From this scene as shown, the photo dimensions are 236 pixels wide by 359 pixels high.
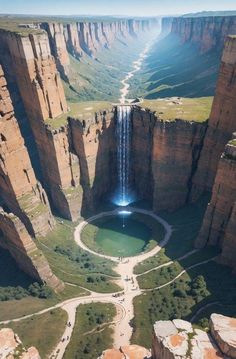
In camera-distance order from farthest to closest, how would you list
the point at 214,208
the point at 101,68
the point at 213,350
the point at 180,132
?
1. the point at 101,68
2. the point at 180,132
3. the point at 214,208
4. the point at 213,350

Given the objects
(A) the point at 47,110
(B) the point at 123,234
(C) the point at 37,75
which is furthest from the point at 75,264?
(C) the point at 37,75

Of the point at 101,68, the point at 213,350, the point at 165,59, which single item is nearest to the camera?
the point at 213,350

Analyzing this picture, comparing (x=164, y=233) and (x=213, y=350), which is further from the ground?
(x=213, y=350)

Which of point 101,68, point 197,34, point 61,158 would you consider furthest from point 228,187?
point 197,34

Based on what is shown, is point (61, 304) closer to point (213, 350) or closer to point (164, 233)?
point (164, 233)

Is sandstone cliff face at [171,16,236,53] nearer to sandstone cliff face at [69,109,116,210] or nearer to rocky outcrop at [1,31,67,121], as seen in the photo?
sandstone cliff face at [69,109,116,210]

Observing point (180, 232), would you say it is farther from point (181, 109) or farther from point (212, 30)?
point (212, 30)

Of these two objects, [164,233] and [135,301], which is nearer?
[135,301]
